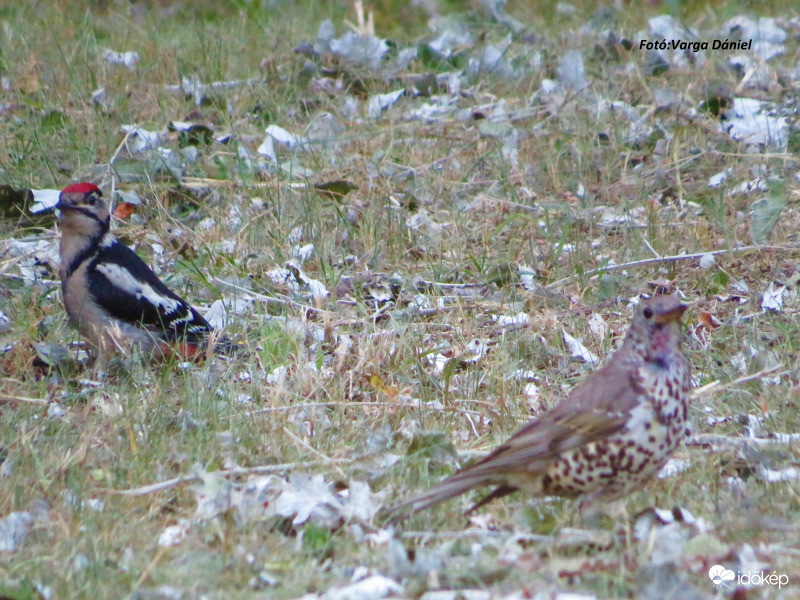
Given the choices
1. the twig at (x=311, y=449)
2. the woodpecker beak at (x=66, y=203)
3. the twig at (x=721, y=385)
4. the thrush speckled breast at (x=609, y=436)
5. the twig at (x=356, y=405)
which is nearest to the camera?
the thrush speckled breast at (x=609, y=436)

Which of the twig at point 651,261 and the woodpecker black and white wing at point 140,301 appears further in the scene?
the twig at point 651,261

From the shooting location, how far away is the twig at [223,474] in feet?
13.1

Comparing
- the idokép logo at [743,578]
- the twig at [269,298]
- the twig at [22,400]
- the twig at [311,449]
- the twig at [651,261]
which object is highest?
the idokép logo at [743,578]

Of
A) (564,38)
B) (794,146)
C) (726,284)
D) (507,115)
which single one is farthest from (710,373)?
(564,38)

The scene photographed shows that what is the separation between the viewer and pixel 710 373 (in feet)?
17.2

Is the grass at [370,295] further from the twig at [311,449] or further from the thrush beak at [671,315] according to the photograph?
the thrush beak at [671,315]

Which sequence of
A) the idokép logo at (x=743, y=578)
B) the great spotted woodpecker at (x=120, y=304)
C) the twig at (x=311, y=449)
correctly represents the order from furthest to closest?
the great spotted woodpecker at (x=120, y=304)
the twig at (x=311, y=449)
the idokép logo at (x=743, y=578)

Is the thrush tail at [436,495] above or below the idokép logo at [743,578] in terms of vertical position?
below

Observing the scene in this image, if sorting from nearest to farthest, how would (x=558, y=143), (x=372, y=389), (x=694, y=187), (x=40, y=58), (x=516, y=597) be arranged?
(x=516, y=597), (x=372, y=389), (x=694, y=187), (x=558, y=143), (x=40, y=58)

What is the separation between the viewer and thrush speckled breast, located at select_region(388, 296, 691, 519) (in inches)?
148

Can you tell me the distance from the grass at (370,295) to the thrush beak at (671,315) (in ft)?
2.14

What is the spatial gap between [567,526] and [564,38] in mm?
6413

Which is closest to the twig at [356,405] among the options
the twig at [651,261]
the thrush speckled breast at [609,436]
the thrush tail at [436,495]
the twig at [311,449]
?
the twig at [311,449]

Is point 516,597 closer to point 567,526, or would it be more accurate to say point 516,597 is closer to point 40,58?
point 567,526
